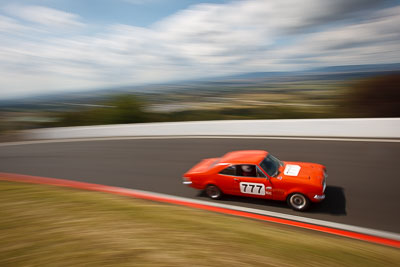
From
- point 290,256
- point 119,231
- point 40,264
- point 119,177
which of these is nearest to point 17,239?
point 40,264

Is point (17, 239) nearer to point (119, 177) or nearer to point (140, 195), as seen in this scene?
point (140, 195)

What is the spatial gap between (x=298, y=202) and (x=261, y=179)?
3.07 ft

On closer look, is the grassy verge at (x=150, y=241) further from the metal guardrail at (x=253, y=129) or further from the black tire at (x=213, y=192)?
the metal guardrail at (x=253, y=129)

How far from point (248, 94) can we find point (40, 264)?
103 ft

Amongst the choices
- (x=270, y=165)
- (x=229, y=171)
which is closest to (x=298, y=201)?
(x=270, y=165)

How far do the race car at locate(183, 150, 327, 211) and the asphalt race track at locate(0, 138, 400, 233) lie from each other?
306 mm

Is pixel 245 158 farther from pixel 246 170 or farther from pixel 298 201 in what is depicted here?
pixel 298 201

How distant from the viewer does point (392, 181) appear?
22.9ft

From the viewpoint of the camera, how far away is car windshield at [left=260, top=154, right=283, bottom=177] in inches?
243

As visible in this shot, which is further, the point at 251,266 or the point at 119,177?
the point at 119,177

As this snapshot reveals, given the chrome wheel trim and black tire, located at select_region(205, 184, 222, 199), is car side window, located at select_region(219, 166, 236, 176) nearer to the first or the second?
black tire, located at select_region(205, 184, 222, 199)

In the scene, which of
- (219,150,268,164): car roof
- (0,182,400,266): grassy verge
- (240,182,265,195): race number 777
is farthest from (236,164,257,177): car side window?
(0,182,400,266): grassy verge

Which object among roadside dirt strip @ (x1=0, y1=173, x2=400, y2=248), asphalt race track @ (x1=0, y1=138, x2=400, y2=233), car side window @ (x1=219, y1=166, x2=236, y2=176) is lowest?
roadside dirt strip @ (x1=0, y1=173, x2=400, y2=248)

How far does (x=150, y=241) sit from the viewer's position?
12.0ft
